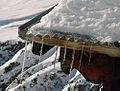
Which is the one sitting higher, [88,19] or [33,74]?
[88,19]

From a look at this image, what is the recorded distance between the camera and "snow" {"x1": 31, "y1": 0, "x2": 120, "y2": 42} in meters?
3.51

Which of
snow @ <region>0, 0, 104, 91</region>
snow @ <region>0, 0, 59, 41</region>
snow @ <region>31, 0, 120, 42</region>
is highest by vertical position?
snow @ <region>31, 0, 120, 42</region>

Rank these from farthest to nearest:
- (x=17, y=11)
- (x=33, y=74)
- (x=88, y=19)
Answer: (x=17, y=11)
(x=33, y=74)
(x=88, y=19)

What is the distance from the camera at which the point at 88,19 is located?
3.68 meters

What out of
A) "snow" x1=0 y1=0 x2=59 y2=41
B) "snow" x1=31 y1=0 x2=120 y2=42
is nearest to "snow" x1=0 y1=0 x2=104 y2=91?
"snow" x1=31 y1=0 x2=120 y2=42

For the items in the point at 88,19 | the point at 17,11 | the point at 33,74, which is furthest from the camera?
the point at 17,11

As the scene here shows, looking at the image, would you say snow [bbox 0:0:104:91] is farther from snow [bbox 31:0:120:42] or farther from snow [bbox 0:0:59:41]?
snow [bbox 0:0:59:41]

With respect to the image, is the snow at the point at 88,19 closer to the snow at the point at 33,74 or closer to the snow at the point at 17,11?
the snow at the point at 33,74

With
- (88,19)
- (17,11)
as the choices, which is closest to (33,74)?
(88,19)

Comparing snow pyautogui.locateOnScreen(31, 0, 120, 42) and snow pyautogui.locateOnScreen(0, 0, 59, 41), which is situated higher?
snow pyautogui.locateOnScreen(31, 0, 120, 42)

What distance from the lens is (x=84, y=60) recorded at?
4.03 meters

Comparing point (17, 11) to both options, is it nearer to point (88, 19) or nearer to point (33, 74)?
point (33, 74)

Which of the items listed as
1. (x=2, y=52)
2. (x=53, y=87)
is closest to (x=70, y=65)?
(x=53, y=87)

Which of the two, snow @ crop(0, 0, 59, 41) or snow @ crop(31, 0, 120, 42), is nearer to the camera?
snow @ crop(31, 0, 120, 42)
